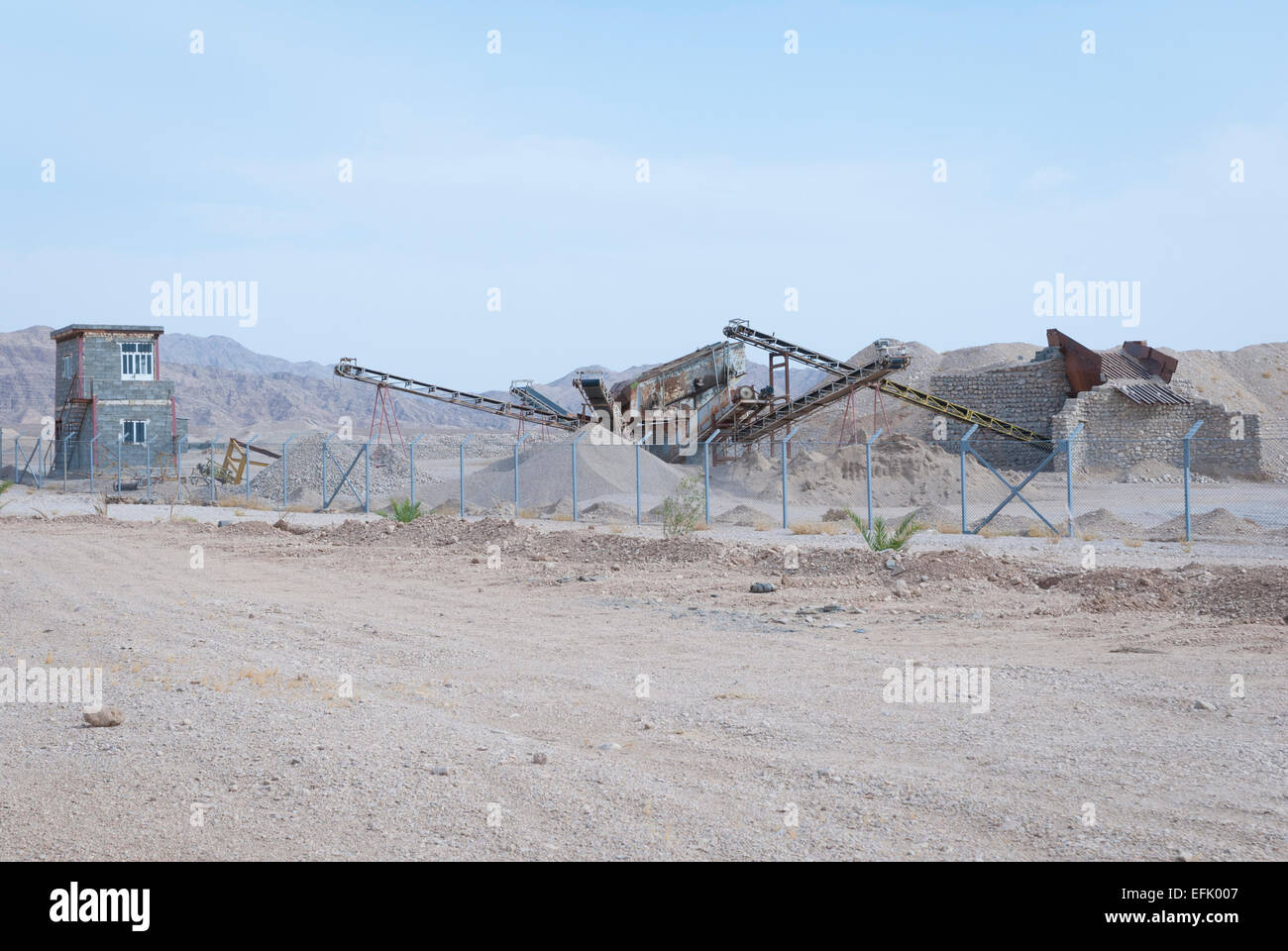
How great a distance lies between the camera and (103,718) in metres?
7.25

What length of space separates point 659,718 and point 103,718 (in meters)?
3.78

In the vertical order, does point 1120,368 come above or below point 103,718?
above

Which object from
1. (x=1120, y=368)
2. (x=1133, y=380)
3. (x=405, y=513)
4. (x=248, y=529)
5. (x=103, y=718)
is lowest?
(x=103, y=718)

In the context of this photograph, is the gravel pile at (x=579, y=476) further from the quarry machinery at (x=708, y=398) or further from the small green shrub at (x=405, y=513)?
the small green shrub at (x=405, y=513)

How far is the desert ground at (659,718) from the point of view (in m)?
5.33

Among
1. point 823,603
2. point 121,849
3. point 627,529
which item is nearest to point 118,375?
point 627,529

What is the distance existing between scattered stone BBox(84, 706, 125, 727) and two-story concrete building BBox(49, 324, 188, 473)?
42.0m

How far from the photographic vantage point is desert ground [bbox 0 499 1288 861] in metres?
5.33

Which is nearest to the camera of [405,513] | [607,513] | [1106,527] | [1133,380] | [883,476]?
[1106,527]

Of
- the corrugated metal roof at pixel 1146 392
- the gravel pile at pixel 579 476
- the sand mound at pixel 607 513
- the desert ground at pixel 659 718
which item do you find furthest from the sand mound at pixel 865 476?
the desert ground at pixel 659 718

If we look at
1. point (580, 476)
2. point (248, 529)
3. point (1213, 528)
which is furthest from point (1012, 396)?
point (248, 529)

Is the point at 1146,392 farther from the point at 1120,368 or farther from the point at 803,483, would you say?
the point at 803,483

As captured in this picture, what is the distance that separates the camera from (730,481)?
1447 inches

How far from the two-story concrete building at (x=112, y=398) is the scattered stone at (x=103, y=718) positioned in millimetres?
41968
